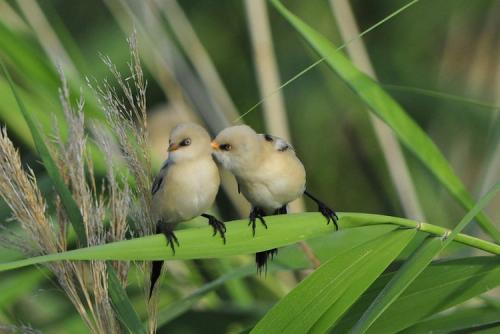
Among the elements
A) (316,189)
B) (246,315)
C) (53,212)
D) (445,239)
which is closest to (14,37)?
(53,212)

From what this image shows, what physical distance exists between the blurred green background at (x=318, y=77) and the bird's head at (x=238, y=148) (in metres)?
0.97

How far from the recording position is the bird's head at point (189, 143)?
4.82ft

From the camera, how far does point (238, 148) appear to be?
1.48m

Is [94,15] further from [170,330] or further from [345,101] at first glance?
[170,330]

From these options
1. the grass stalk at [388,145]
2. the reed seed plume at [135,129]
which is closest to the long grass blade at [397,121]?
Answer: the reed seed plume at [135,129]

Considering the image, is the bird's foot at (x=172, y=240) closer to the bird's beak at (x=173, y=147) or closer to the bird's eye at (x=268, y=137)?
the bird's beak at (x=173, y=147)

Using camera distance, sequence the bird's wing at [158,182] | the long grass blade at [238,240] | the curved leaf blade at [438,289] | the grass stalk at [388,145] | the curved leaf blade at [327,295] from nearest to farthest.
Result: the long grass blade at [238,240] < the curved leaf blade at [327,295] < the curved leaf blade at [438,289] < the bird's wing at [158,182] < the grass stalk at [388,145]

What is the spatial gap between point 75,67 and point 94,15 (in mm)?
695

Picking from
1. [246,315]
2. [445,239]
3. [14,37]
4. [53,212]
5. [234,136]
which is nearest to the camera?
[445,239]

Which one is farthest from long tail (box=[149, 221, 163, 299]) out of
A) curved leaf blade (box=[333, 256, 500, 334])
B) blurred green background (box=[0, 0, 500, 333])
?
blurred green background (box=[0, 0, 500, 333])

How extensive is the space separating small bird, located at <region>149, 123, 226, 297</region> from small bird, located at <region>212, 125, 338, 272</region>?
0.03 metres

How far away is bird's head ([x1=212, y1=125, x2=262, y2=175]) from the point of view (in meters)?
1.48

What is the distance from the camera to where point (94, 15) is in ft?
10.1

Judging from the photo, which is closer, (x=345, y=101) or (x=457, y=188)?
(x=457, y=188)
